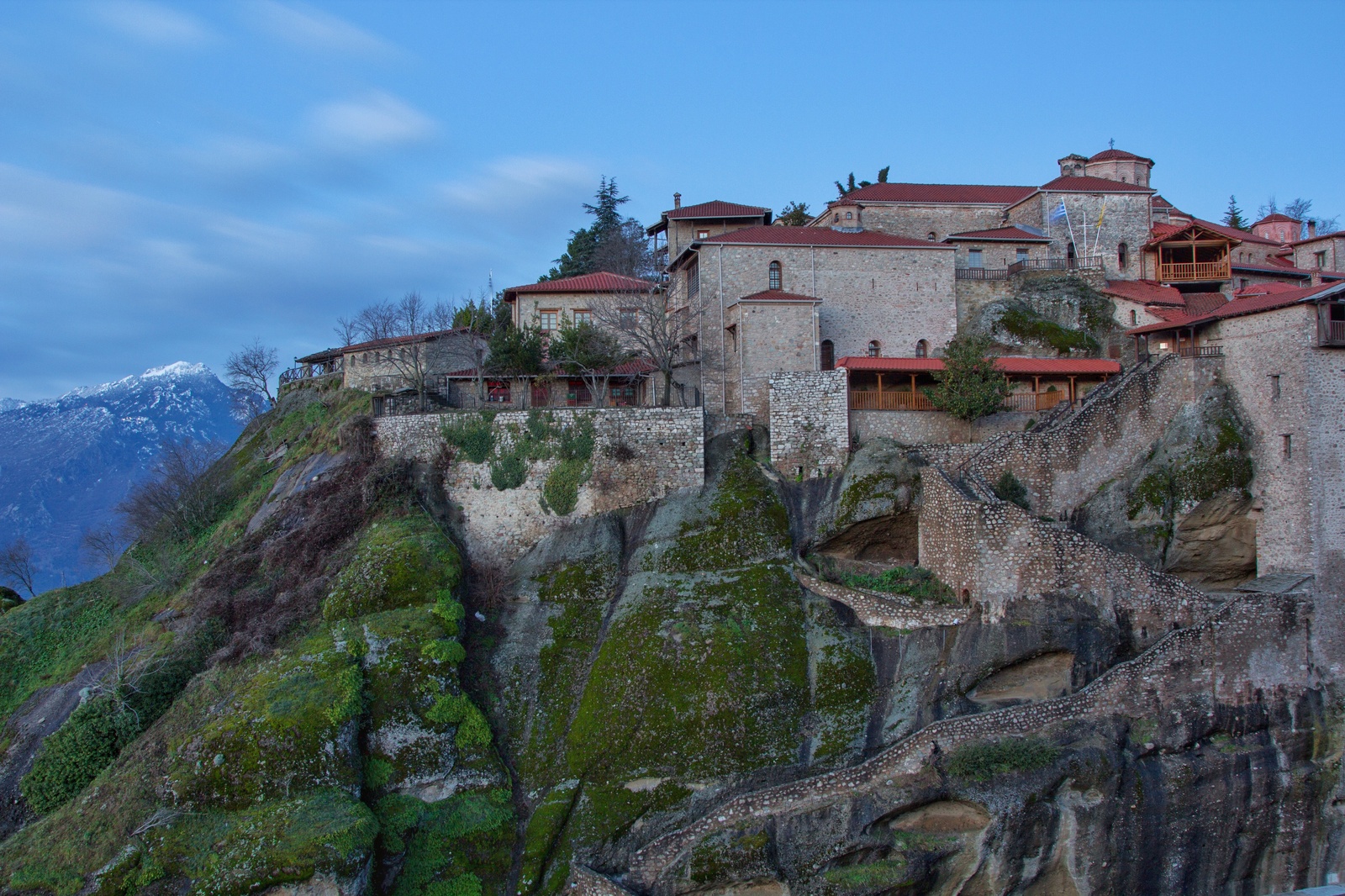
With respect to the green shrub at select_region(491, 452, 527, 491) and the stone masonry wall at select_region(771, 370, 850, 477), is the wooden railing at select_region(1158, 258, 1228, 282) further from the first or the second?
the green shrub at select_region(491, 452, 527, 491)

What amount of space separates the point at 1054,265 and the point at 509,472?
26.9m

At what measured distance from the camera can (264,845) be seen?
65.6ft

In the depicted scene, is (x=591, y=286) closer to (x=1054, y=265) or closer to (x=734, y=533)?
(x=734, y=533)

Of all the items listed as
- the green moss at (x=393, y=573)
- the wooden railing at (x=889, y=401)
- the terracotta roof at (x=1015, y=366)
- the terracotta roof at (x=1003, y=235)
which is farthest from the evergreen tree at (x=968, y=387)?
the green moss at (x=393, y=573)

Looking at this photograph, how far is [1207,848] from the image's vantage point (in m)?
23.0

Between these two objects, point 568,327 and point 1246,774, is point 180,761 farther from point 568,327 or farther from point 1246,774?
point 1246,774

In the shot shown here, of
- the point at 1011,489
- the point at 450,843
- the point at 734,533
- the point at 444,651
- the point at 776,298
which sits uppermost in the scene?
the point at 776,298

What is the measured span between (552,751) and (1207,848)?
682 inches

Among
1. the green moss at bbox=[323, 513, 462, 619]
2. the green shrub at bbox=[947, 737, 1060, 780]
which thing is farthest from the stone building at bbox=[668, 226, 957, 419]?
the green shrub at bbox=[947, 737, 1060, 780]

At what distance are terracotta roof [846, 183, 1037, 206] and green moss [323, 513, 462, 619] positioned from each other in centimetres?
2709

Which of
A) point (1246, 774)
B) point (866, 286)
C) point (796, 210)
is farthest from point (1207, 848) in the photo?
point (796, 210)

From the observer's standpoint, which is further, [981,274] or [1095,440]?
[981,274]

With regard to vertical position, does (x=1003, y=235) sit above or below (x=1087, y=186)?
below

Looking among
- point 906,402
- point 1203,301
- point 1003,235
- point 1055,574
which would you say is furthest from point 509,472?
point 1203,301
